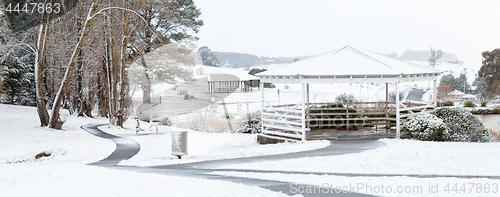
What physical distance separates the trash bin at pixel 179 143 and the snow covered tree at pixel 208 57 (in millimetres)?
51763

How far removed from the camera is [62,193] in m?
6.39

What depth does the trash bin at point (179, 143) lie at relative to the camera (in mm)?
10984

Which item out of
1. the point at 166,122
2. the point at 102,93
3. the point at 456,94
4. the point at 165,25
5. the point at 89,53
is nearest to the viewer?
the point at 166,122

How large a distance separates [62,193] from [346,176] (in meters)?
5.17

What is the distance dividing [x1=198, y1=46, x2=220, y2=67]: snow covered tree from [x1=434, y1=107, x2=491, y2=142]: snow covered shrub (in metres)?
51.4

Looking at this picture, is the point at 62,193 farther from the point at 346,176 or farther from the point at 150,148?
the point at 150,148

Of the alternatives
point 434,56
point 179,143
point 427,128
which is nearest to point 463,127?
point 427,128

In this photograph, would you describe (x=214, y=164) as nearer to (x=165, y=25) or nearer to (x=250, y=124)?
(x=250, y=124)

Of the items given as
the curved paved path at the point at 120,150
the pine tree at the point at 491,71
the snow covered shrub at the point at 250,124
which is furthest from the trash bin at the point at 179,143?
the pine tree at the point at 491,71

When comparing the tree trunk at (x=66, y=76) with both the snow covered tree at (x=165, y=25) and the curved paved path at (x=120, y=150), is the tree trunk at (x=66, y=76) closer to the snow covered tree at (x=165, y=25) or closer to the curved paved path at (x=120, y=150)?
the curved paved path at (x=120, y=150)

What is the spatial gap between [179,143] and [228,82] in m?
32.7

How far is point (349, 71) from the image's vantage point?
12719mm

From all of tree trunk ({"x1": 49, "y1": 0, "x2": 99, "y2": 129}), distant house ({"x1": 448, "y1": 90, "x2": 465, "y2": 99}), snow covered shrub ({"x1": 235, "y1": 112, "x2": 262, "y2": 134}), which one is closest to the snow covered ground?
tree trunk ({"x1": 49, "y1": 0, "x2": 99, "y2": 129})

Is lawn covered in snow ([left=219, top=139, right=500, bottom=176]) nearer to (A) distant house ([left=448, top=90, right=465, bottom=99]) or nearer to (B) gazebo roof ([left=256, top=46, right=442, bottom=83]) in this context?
(B) gazebo roof ([left=256, top=46, right=442, bottom=83])
